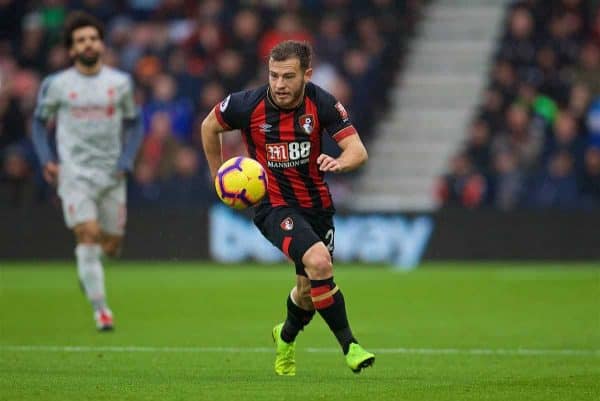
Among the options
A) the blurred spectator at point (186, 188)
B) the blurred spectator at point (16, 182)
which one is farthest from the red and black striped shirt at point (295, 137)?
the blurred spectator at point (16, 182)

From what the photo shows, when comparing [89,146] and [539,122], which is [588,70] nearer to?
[539,122]

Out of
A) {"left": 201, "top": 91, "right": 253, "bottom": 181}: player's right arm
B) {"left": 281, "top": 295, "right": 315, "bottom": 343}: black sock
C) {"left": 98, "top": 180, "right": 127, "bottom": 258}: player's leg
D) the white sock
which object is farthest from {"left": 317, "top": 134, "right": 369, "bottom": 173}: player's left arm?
{"left": 98, "top": 180, "right": 127, "bottom": 258}: player's leg

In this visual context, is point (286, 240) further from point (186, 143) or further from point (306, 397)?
point (186, 143)

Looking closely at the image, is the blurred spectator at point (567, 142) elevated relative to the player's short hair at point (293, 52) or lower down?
lower down

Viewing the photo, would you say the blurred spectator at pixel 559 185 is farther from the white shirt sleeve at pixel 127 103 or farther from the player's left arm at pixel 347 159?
the player's left arm at pixel 347 159

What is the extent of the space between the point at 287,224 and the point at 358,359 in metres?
1.05

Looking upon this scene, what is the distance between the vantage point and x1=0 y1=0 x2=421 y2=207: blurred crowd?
22328 mm

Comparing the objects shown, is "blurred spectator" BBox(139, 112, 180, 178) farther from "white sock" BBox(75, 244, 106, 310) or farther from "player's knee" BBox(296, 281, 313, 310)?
"player's knee" BBox(296, 281, 313, 310)

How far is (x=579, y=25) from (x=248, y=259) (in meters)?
6.84

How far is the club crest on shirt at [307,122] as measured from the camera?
9.03 metres

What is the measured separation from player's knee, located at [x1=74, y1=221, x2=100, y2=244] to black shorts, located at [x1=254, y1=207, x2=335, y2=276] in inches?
135

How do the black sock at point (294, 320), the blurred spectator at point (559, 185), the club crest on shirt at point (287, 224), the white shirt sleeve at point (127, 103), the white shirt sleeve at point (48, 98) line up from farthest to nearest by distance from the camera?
the blurred spectator at point (559, 185) → the white shirt sleeve at point (127, 103) → the white shirt sleeve at point (48, 98) → the black sock at point (294, 320) → the club crest on shirt at point (287, 224)

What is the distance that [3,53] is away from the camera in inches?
1006

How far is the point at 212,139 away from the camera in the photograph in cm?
926
